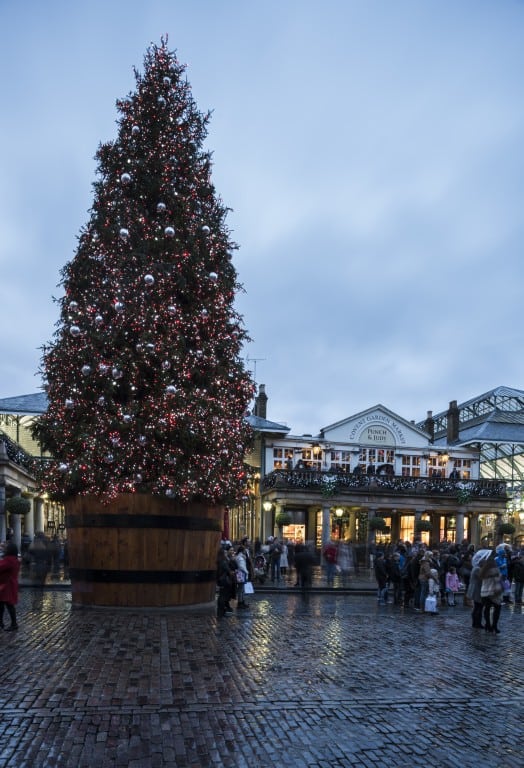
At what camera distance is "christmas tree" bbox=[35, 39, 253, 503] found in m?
16.1

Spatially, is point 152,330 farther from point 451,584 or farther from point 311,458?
point 311,458

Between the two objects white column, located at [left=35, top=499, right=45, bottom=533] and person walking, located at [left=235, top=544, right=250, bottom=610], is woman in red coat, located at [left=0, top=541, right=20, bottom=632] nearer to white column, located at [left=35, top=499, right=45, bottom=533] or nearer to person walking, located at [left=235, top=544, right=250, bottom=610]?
person walking, located at [left=235, top=544, right=250, bottom=610]

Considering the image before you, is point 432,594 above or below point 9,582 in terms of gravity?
below

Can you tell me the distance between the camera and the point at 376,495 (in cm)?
4353

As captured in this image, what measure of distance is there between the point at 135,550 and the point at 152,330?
4.35 metres

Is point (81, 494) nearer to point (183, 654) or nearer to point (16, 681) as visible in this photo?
point (183, 654)

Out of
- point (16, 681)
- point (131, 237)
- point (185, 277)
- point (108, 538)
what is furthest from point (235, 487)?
point (16, 681)

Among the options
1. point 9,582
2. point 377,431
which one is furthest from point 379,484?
point 9,582

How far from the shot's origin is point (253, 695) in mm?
8570

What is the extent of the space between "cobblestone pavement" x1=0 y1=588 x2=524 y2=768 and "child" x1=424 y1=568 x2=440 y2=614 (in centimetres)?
355

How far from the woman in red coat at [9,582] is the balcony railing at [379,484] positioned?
2942cm

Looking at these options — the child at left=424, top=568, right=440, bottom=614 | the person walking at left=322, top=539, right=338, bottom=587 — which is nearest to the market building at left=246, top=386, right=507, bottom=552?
the person walking at left=322, top=539, right=338, bottom=587

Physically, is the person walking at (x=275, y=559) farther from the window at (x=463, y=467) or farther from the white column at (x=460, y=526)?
the window at (x=463, y=467)

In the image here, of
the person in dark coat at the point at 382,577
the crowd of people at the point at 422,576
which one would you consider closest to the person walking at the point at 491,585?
the crowd of people at the point at 422,576
